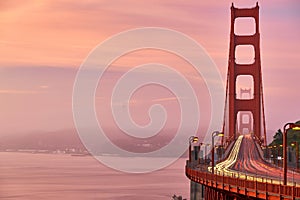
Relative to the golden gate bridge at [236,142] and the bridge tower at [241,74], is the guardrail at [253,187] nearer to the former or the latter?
the golden gate bridge at [236,142]

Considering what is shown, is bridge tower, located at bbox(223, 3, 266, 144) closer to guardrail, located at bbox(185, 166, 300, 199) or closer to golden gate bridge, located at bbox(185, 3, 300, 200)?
golden gate bridge, located at bbox(185, 3, 300, 200)

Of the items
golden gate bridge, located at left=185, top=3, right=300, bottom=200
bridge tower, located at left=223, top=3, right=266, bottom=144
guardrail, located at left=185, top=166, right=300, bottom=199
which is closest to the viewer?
guardrail, located at left=185, top=166, right=300, bottom=199

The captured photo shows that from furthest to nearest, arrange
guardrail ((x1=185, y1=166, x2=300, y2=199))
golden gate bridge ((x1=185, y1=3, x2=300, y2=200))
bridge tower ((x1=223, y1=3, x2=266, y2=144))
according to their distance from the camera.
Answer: bridge tower ((x1=223, y1=3, x2=266, y2=144)), golden gate bridge ((x1=185, y1=3, x2=300, y2=200)), guardrail ((x1=185, y1=166, x2=300, y2=199))

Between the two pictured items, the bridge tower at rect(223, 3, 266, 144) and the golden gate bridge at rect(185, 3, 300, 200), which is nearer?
the golden gate bridge at rect(185, 3, 300, 200)

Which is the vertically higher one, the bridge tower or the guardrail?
the bridge tower

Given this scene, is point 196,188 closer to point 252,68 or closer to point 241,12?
point 252,68

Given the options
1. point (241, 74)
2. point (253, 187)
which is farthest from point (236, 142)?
point (253, 187)

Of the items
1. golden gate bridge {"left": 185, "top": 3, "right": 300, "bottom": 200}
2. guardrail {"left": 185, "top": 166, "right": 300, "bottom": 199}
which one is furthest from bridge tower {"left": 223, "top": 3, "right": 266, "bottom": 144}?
guardrail {"left": 185, "top": 166, "right": 300, "bottom": 199}
